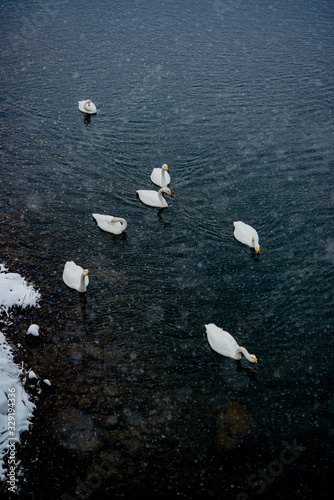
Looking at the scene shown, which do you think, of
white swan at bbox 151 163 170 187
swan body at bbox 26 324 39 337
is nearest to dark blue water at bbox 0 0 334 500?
swan body at bbox 26 324 39 337

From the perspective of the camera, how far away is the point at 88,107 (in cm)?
2230

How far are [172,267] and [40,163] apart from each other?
886cm

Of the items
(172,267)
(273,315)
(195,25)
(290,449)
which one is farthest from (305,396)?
(195,25)

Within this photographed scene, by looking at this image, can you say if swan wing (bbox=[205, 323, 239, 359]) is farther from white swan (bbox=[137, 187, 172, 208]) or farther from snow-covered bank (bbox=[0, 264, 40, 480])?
white swan (bbox=[137, 187, 172, 208])

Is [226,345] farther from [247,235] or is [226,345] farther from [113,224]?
[113,224]

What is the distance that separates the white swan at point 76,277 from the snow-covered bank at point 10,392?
1268 mm

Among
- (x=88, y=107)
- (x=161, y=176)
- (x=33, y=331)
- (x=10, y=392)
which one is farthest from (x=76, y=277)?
(x=88, y=107)

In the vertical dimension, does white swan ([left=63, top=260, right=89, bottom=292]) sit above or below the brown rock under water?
below

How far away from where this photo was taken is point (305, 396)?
11000 mm

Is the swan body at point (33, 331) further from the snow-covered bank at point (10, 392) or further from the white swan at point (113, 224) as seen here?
the white swan at point (113, 224)

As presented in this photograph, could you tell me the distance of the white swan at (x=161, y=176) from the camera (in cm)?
1769

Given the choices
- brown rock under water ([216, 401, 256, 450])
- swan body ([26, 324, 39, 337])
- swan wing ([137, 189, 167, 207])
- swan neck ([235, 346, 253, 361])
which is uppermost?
swan neck ([235, 346, 253, 361])

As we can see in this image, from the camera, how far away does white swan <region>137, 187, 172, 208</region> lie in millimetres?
16812

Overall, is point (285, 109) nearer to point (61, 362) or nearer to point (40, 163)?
point (40, 163)
